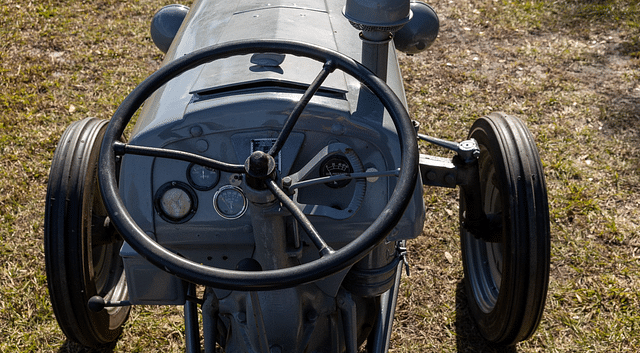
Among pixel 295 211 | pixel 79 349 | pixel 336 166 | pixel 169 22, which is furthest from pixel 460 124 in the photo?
pixel 295 211

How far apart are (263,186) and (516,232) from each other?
124cm

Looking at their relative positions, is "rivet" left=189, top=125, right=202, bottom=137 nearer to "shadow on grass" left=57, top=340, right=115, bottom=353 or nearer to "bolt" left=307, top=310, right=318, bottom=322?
"bolt" left=307, top=310, right=318, bottom=322

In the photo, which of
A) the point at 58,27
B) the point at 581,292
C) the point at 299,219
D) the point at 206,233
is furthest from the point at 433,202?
the point at 58,27

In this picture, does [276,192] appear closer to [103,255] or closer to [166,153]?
[166,153]

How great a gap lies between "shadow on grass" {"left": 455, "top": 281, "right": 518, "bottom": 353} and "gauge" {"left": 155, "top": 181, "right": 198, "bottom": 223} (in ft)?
4.99

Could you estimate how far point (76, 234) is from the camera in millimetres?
2199

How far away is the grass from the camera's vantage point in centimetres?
271

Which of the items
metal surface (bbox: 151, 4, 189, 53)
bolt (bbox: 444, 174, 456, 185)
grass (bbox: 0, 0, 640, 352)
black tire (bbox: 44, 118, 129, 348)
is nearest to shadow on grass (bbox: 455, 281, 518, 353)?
grass (bbox: 0, 0, 640, 352)

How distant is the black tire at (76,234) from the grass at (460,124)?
371 mm

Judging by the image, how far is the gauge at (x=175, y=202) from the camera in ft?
5.66

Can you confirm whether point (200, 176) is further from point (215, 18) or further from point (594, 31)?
point (594, 31)

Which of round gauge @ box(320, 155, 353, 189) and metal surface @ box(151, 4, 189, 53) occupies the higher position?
metal surface @ box(151, 4, 189, 53)

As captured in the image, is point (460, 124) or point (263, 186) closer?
point (263, 186)

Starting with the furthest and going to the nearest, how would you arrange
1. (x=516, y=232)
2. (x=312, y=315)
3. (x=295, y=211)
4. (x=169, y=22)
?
(x=169, y=22) < (x=516, y=232) < (x=312, y=315) < (x=295, y=211)
